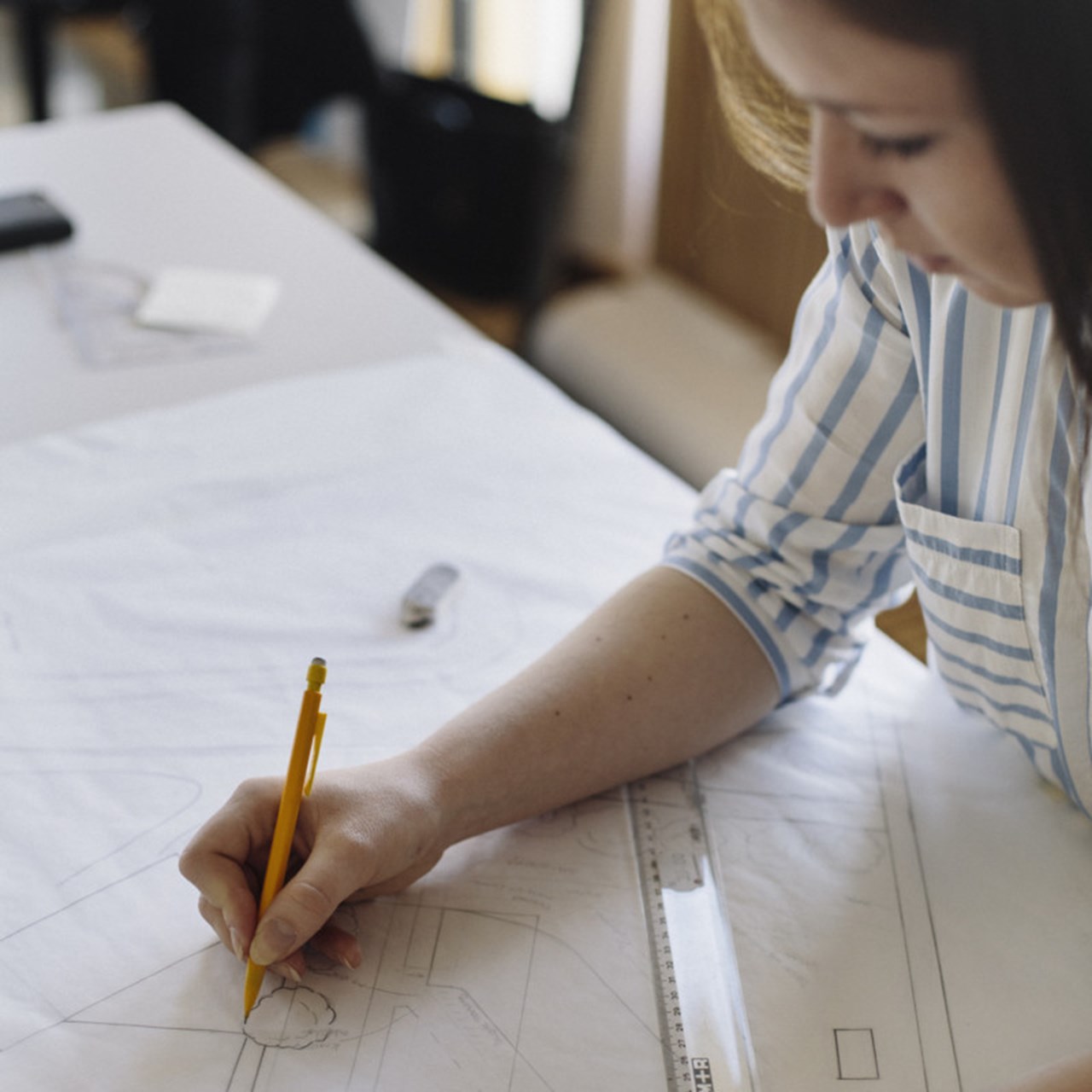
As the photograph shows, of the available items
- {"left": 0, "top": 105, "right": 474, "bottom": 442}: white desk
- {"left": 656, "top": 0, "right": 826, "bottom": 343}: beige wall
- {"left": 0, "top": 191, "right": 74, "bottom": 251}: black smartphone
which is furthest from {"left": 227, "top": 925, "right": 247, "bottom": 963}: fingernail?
{"left": 656, "top": 0, "right": 826, "bottom": 343}: beige wall

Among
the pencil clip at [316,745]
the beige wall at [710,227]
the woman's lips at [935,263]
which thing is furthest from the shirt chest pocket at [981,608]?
the beige wall at [710,227]

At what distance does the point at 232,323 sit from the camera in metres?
1.21

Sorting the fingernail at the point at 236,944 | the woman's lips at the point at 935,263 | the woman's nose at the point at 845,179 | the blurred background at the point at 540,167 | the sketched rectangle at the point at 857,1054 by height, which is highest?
the woman's nose at the point at 845,179

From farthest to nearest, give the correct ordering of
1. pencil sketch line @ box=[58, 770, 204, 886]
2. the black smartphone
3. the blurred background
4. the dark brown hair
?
the blurred background < the black smartphone < pencil sketch line @ box=[58, 770, 204, 886] < the dark brown hair

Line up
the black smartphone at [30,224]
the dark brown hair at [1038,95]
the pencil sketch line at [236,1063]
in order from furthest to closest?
the black smartphone at [30,224]
the pencil sketch line at [236,1063]
the dark brown hair at [1038,95]

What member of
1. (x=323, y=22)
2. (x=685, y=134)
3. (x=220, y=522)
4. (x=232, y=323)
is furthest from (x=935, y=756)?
(x=323, y=22)

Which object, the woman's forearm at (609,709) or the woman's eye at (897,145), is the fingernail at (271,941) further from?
the woman's eye at (897,145)

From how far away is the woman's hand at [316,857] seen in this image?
640 mm

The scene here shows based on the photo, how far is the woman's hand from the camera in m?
0.64

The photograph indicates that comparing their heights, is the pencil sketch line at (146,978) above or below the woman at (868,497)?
below

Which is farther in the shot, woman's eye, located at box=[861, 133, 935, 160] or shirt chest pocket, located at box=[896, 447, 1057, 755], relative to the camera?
shirt chest pocket, located at box=[896, 447, 1057, 755]

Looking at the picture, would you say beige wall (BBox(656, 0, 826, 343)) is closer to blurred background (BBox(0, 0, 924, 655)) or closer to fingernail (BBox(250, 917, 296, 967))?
blurred background (BBox(0, 0, 924, 655))

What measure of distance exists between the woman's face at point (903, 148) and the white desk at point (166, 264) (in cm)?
71

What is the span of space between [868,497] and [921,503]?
0.05 m
